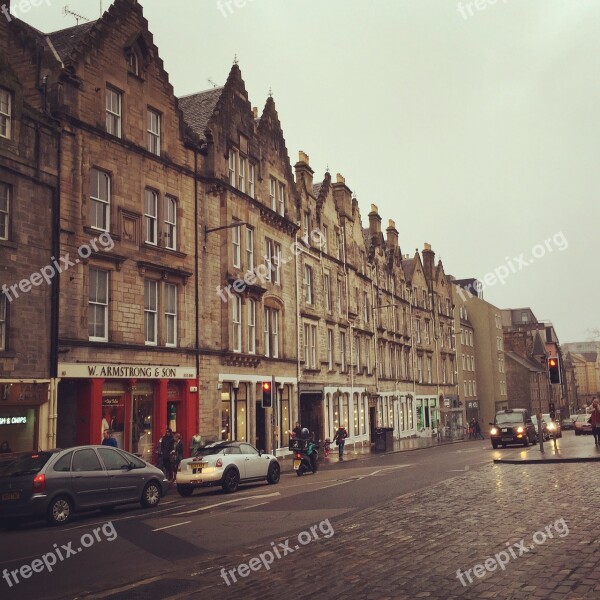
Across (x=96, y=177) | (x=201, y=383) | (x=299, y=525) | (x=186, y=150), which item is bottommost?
(x=299, y=525)

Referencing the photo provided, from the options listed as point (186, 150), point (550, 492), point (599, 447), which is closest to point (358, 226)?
point (186, 150)

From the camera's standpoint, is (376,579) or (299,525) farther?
(299,525)

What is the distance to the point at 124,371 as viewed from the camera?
80.8ft

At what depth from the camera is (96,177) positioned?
24906 mm

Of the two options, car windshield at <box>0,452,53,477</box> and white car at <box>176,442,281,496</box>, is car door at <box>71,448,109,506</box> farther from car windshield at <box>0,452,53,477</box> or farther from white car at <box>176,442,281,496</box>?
white car at <box>176,442,281,496</box>

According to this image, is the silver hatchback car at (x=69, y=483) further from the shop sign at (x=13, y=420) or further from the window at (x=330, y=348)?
the window at (x=330, y=348)

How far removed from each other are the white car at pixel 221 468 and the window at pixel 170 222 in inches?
401

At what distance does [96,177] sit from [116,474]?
41.2 ft

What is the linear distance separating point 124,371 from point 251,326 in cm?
1011

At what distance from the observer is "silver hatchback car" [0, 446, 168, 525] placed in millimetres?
14047

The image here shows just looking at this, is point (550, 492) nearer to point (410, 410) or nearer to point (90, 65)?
point (90, 65)
